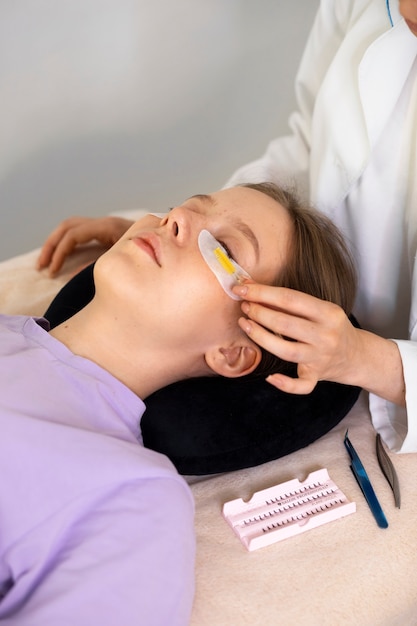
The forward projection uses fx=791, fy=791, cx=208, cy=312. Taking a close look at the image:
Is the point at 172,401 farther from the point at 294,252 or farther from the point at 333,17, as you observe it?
the point at 333,17

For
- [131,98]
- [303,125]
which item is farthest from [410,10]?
[131,98]

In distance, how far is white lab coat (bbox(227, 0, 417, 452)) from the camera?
1.56 meters

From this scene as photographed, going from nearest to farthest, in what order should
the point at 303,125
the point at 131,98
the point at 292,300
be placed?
the point at 292,300
the point at 303,125
the point at 131,98

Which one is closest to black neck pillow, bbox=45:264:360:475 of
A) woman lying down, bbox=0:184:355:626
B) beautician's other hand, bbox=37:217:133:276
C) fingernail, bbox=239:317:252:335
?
woman lying down, bbox=0:184:355:626

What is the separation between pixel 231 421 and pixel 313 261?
0.35 m

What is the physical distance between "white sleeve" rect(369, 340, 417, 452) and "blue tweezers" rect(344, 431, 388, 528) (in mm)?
84

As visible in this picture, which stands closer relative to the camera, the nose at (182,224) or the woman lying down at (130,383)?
the woman lying down at (130,383)

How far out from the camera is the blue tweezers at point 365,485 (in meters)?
1.42

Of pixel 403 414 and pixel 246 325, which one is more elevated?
pixel 246 325

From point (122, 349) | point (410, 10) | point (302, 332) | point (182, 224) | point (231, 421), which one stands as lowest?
point (231, 421)

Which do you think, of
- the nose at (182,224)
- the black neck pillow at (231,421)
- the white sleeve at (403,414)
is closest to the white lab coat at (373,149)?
the white sleeve at (403,414)

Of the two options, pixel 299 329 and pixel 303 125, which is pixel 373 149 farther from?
pixel 299 329

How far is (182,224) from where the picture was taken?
1405 millimetres

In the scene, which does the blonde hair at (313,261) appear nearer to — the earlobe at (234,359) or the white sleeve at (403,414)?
the earlobe at (234,359)
